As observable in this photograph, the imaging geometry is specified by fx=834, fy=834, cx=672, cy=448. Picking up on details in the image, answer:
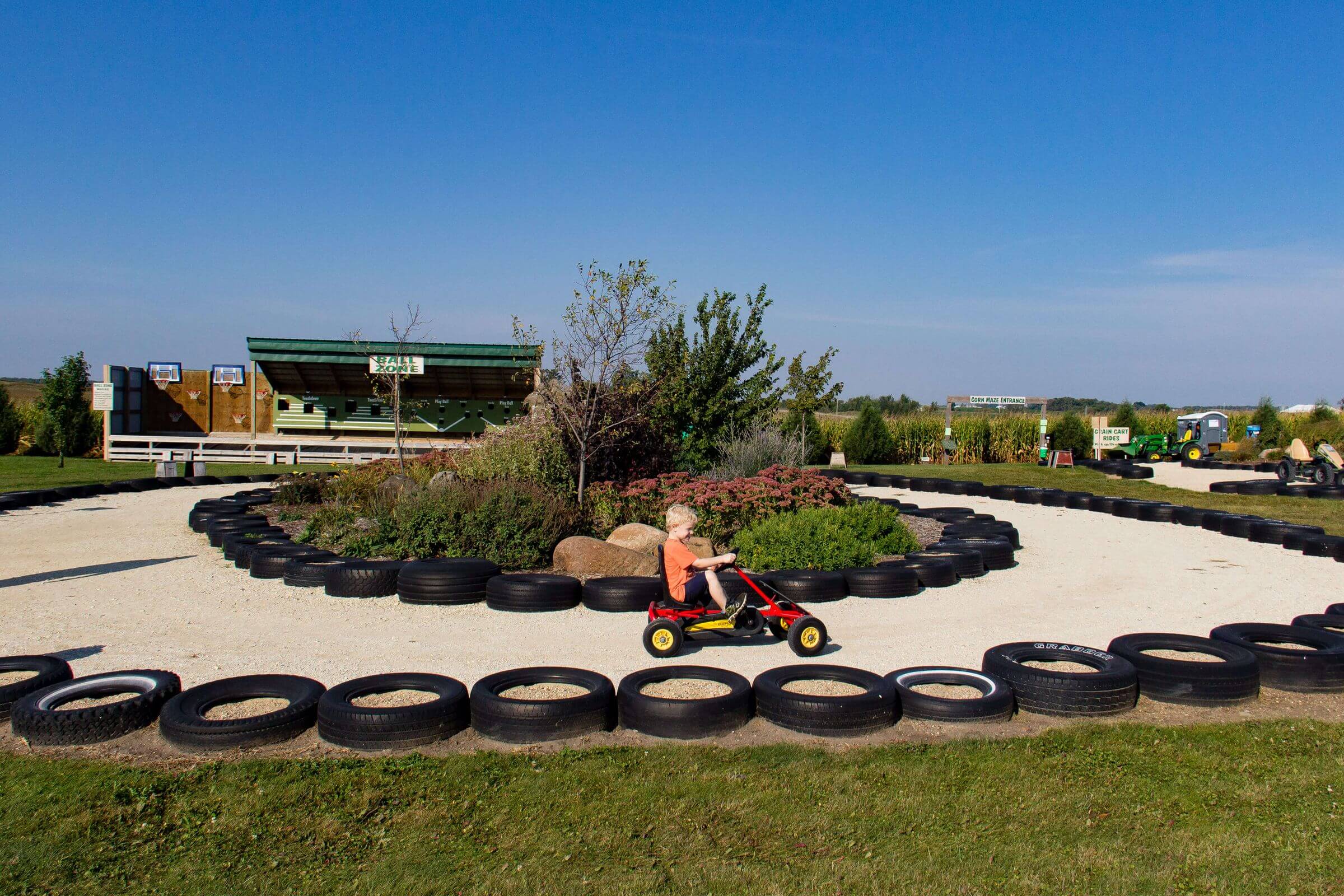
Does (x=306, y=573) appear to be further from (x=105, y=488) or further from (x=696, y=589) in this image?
(x=105, y=488)

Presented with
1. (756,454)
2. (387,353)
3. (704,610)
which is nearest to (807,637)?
(704,610)

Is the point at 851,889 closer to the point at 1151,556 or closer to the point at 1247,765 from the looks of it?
the point at 1247,765

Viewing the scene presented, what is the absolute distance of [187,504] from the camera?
16.8m

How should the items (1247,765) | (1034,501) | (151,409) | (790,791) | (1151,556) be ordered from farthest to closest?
(151,409) < (1034,501) < (1151,556) < (1247,765) < (790,791)

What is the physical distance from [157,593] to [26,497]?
1060cm

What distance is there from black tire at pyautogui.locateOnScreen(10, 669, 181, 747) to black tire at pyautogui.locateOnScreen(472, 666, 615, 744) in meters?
1.92

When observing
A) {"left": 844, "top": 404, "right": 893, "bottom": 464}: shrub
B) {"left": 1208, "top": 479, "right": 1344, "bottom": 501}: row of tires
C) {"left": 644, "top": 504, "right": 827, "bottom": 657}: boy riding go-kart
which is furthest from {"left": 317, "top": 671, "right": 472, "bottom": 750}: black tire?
{"left": 844, "top": 404, "right": 893, "bottom": 464}: shrub

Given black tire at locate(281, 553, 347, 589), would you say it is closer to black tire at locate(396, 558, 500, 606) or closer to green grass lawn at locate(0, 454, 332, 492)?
black tire at locate(396, 558, 500, 606)

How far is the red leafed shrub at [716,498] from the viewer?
1126 cm

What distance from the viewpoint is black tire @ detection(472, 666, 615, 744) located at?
480 centimetres

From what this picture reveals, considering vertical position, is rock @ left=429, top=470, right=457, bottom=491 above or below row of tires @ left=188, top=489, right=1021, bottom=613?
above

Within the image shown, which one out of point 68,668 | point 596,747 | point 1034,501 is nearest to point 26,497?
point 68,668

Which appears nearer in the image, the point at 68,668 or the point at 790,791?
the point at 790,791

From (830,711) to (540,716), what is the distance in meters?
1.69
